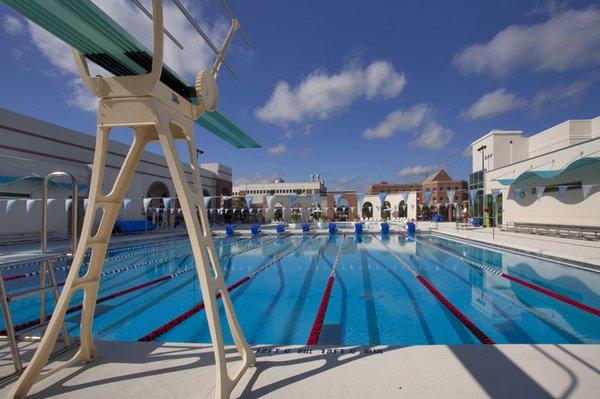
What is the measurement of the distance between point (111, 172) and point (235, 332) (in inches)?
844

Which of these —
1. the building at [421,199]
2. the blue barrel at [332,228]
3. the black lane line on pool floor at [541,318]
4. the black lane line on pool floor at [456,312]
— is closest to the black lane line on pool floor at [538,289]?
the black lane line on pool floor at [541,318]

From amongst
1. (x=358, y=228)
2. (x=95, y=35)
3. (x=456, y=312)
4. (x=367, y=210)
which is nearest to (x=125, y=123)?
(x=95, y=35)

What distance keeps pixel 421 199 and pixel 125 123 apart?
3672cm

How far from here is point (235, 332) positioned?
9.05 ft

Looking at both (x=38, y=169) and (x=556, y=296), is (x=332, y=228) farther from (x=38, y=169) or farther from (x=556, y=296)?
(x=38, y=169)

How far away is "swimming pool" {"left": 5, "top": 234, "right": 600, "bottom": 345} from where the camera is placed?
482cm

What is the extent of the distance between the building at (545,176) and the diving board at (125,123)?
50.1ft

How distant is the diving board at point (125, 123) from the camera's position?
80.8 inches

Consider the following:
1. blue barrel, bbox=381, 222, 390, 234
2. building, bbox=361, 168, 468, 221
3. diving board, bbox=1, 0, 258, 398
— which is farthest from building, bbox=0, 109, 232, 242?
building, bbox=361, 168, 468, 221

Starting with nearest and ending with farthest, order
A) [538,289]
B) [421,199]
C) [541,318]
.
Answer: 1. [541,318]
2. [538,289]
3. [421,199]

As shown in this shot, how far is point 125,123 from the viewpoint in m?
2.42

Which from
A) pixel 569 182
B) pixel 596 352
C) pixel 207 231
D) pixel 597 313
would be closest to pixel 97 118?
pixel 207 231

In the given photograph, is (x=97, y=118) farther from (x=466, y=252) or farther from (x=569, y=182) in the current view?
(x=569, y=182)

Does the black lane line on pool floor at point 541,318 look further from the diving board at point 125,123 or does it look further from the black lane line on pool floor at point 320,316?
the diving board at point 125,123
